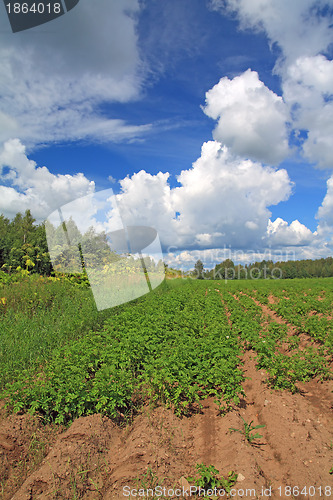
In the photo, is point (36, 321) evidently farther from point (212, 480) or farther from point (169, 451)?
point (212, 480)

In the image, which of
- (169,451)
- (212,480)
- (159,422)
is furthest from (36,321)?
(212,480)

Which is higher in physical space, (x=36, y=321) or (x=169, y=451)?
(x=36, y=321)

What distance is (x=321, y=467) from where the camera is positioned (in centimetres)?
351

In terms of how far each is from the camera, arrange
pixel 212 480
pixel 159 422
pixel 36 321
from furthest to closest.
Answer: pixel 36 321 < pixel 159 422 < pixel 212 480

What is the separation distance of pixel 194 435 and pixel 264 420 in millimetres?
1117

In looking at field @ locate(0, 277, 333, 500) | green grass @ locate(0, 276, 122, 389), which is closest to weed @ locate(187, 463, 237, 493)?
field @ locate(0, 277, 333, 500)

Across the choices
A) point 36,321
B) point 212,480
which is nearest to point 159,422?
point 212,480

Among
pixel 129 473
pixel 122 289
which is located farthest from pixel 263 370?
pixel 122 289

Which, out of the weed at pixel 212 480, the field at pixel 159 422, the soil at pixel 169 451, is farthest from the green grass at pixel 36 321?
the weed at pixel 212 480

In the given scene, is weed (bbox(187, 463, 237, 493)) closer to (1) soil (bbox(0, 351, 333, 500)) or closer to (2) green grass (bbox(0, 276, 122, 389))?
(1) soil (bbox(0, 351, 333, 500))

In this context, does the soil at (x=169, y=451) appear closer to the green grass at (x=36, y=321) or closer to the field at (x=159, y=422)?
the field at (x=159, y=422)

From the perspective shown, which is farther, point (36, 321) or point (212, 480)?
point (36, 321)

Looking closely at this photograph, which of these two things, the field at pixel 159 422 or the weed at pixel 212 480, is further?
the field at pixel 159 422

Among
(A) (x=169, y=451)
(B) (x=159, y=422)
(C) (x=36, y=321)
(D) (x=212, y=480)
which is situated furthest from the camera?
(C) (x=36, y=321)
